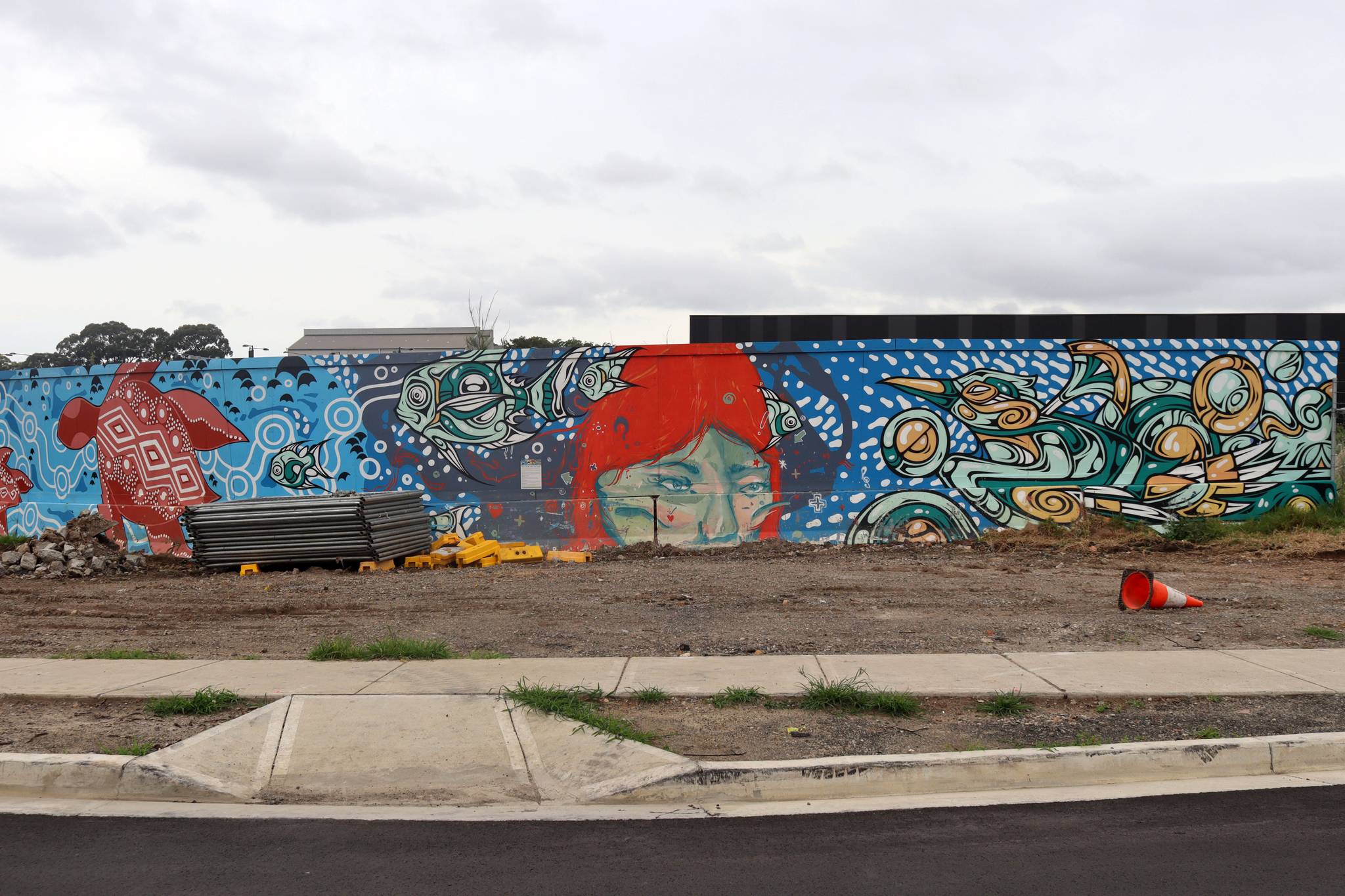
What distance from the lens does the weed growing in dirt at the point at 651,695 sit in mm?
6953

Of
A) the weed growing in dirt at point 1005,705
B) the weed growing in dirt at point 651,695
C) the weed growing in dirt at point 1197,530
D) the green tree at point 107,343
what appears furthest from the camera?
the green tree at point 107,343

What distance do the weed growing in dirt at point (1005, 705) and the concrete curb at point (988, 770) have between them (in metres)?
0.76

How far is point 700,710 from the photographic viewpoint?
22.1 ft

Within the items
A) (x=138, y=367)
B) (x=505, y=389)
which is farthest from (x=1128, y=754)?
(x=138, y=367)

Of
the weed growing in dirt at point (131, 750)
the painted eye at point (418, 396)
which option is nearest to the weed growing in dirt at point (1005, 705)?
the weed growing in dirt at point (131, 750)

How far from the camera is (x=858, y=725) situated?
20.9 ft

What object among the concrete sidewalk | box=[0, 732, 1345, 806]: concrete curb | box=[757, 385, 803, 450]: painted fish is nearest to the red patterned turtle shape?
box=[757, 385, 803, 450]: painted fish

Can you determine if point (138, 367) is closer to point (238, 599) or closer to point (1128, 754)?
point (238, 599)

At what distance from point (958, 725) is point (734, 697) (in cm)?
143

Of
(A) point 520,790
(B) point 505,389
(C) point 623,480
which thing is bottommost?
(A) point 520,790

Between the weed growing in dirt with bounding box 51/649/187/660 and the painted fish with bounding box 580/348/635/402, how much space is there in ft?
30.2

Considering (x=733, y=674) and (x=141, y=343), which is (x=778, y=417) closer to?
(x=733, y=674)

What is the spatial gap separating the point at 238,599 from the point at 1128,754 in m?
9.90

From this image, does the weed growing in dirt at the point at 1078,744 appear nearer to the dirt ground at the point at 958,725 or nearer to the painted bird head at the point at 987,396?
the dirt ground at the point at 958,725
